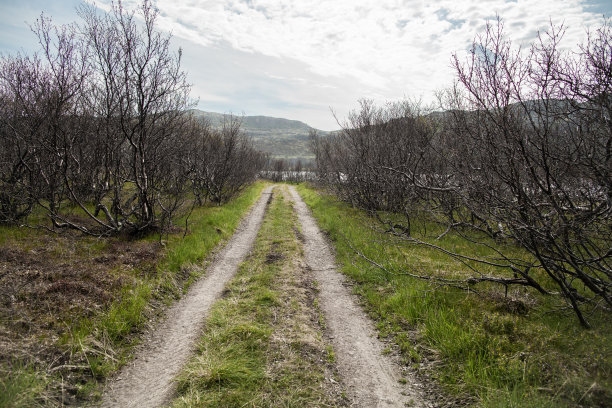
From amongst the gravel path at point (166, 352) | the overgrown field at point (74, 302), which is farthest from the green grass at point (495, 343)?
the overgrown field at point (74, 302)

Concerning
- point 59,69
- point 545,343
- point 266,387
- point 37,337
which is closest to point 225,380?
point 266,387

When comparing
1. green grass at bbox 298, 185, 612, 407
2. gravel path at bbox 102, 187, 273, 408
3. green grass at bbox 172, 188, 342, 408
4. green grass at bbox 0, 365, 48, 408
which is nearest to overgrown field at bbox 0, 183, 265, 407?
green grass at bbox 0, 365, 48, 408

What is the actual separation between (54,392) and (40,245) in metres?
6.30

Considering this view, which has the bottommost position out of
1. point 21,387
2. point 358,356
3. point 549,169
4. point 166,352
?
point 166,352

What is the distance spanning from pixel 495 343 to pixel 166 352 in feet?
15.3

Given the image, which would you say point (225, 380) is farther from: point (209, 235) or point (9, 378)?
point (209, 235)

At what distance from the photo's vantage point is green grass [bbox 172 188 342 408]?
355 cm

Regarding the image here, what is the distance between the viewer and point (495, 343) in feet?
13.6

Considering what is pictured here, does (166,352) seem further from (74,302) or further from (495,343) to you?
(495,343)

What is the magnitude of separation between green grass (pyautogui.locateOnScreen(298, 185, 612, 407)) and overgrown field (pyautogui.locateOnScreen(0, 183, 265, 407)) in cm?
418

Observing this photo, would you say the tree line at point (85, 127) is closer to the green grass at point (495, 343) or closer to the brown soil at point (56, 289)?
the brown soil at point (56, 289)

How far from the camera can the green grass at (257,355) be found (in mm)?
3547

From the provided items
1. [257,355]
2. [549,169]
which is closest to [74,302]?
[257,355]

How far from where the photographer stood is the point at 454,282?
609 cm
